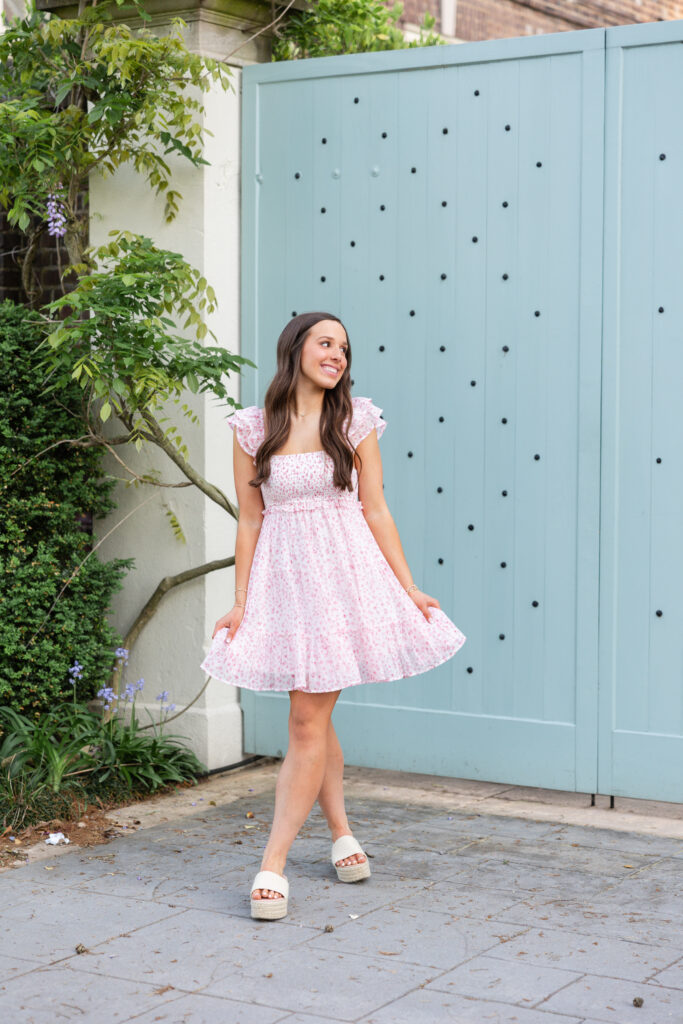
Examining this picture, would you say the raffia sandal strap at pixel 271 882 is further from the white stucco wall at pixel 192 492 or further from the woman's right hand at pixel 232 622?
the white stucco wall at pixel 192 492

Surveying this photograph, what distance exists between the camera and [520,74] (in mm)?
5281

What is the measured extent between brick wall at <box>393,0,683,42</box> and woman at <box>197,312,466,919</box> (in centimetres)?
741

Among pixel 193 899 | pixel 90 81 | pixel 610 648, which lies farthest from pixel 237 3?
pixel 193 899

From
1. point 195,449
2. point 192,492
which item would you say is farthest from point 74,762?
point 195,449

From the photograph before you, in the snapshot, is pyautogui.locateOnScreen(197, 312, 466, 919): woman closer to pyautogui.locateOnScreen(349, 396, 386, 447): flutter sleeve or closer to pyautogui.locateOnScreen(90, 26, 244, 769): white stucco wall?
pyautogui.locateOnScreen(349, 396, 386, 447): flutter sleeve

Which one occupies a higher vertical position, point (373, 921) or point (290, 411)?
point (290, 411)

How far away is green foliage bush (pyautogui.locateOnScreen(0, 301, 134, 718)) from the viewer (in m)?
5.25

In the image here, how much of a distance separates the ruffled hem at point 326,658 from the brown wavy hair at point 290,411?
0.47 m

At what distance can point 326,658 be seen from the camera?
4.08 meters

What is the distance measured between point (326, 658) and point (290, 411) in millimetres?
760

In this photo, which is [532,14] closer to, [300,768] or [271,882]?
[300,768]

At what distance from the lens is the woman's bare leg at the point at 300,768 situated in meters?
4.16

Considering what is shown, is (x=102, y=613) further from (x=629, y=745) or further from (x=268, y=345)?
(x=629, y=745)

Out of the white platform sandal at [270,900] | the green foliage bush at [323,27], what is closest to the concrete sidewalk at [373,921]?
the white platform sandal at [270,900]
